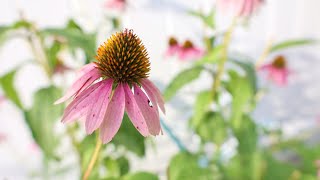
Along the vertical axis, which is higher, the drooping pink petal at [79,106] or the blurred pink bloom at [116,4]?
the blurred pink bloom at [116,4]

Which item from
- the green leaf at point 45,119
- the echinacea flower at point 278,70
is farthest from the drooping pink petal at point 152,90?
the echinacea flower at point 278,70

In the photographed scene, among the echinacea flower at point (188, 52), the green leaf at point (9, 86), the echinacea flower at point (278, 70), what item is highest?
the echinacea flower at point (278, 70)

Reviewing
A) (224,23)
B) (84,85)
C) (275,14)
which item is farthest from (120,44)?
(275,14)

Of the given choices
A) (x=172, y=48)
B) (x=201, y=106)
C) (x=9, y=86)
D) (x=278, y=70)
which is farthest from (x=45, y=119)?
(x=278, y=70)

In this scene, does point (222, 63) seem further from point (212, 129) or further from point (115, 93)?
point (115, 93)

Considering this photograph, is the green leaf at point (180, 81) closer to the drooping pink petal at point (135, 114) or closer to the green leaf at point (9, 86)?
the green leaf at point (9, 86)

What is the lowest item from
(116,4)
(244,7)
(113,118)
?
(113,118)

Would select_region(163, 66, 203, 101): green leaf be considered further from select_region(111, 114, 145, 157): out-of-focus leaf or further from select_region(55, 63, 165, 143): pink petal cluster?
select_region(55, 63, 165, 143): pink petal cluster
